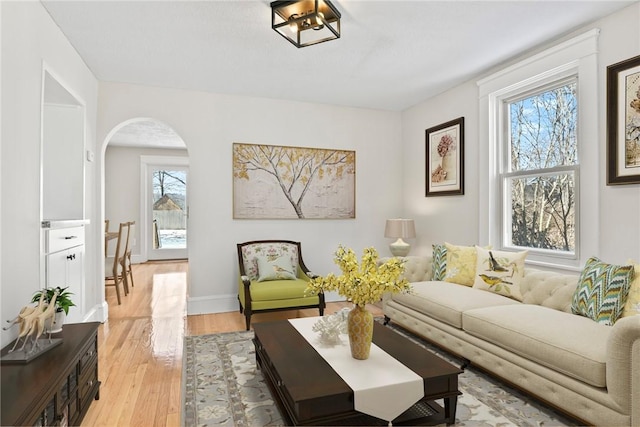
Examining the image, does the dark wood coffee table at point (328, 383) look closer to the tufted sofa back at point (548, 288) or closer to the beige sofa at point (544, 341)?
the beige sofa at point (544, 341)

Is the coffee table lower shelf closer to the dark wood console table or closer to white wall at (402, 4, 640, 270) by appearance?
the dark wood console table

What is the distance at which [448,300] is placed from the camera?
300 centimetres

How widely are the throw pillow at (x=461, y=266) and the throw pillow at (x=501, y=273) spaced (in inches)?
5.4

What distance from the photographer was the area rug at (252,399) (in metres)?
2.09

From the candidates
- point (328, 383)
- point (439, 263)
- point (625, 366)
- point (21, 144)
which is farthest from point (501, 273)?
point (21, 144)

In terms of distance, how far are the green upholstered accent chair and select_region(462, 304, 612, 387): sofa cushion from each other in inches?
68.9

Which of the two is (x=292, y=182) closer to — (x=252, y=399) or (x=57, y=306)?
(x=252, y=399)

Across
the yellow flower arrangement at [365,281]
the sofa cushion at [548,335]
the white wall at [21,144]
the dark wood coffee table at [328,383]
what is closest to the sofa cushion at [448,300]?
the sofa cushion at [548,335]

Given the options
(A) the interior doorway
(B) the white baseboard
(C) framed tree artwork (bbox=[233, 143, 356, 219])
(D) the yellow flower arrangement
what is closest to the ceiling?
(C) framed tree artwork (bbox=[233, 143, 356, 219])

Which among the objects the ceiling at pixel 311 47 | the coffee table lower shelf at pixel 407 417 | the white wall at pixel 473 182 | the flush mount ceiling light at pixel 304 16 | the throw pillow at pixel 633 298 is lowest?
the coffee table lower shelf at pixel 407 417

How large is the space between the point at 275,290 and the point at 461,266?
6.18 ft

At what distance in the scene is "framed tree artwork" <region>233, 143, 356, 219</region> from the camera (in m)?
4.56

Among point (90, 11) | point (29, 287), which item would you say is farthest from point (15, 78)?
point (29, 287)

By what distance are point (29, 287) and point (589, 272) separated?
148 inches
